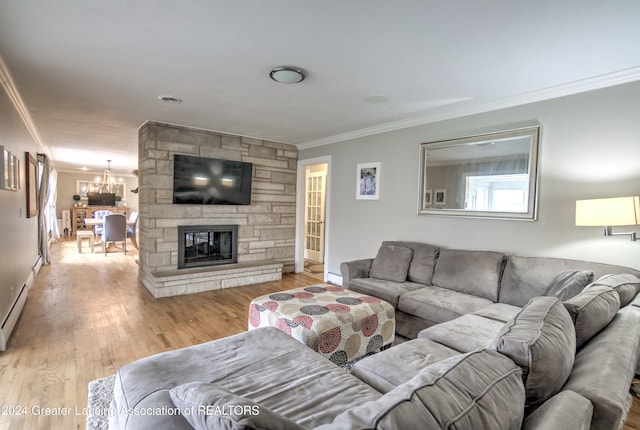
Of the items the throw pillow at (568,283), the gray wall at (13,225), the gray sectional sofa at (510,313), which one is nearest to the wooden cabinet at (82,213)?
the gray wall at (13,225)

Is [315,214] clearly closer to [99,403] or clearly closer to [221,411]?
[99,403]

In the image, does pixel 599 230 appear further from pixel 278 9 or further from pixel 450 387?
pixel 278 9

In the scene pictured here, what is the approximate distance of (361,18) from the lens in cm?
174

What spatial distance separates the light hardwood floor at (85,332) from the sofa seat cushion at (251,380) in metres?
0.86

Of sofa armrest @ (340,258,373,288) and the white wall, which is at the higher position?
the white wall

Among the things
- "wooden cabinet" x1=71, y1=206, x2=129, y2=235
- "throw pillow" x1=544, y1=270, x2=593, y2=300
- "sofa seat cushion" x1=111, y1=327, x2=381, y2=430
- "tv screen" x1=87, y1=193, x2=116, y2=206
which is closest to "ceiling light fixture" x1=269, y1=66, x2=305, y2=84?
"sofa seat cushion" x1=111, y1=327, x2=381, y2=430

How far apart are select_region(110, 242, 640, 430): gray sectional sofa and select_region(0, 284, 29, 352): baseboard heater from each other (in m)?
2.00

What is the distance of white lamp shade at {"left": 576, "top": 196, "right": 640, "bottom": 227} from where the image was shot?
2.18m

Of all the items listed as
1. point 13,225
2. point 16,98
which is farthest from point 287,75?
point 13,225

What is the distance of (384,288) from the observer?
3150 mm

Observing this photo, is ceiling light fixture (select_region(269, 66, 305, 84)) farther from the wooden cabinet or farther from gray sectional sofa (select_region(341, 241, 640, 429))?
the wooden cabinet

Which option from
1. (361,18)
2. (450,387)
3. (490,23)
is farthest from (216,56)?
(450,387)

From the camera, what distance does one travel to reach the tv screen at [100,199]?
10.6 metres

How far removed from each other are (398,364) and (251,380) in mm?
747
